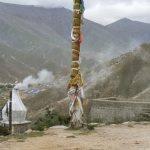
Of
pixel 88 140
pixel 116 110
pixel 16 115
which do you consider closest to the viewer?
pixel 88 140

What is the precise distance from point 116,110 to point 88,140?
835cm

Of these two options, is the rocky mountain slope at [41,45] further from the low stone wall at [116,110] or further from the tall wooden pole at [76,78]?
the tall wooden pole at [76,78]

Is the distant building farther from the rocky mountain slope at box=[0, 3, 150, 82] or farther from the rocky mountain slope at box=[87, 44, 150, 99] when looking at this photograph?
the rocky mountain slope at box=[0, 3, 150, 82]

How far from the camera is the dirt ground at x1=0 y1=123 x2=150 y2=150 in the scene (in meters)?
10.9

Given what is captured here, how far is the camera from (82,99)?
14.5 meters

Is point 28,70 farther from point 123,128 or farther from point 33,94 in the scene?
point 123,128

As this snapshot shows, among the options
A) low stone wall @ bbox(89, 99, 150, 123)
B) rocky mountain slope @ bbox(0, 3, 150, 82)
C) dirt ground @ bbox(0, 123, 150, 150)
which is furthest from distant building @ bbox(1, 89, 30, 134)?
rocky mountain slope @ bbox(0, 3, 150, 82)

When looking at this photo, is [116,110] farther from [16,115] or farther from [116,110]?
[16,115]

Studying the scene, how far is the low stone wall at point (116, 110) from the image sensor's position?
1927 centimetres

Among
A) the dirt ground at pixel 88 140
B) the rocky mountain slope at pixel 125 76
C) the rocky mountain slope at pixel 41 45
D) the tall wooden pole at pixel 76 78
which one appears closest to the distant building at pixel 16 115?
the dirt ground at pixel 88 140

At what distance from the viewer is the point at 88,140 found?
1188cm

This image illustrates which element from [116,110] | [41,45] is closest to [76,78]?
[116,110]

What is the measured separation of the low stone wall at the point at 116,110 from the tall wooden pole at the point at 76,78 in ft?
15.5

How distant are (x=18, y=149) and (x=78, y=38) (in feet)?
15.9
